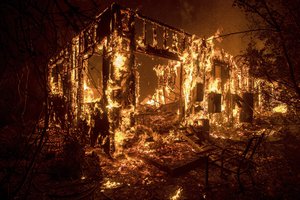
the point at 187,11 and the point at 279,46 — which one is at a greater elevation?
the point at 187,11

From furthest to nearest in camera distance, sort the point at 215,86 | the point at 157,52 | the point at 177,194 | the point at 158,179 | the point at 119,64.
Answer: the point at 215,86 → the point at 157,52 → the point at 119,64 → the point at 158,179 → the point at 177,194

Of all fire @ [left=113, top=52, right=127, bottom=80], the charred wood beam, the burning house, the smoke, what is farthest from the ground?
the smoke

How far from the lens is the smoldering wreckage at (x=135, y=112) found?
5.86m

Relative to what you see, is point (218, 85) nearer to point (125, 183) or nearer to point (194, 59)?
point (194, 59)

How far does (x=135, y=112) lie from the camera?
8812 millimetres

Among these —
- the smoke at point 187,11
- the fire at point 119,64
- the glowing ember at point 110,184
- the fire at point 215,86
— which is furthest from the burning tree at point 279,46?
the smoke at point 187,11

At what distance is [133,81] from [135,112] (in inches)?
64.1

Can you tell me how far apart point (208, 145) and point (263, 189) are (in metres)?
3.02

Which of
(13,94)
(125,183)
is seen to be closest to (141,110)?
(13,94)

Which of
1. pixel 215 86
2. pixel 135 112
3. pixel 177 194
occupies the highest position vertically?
pixel 215 86

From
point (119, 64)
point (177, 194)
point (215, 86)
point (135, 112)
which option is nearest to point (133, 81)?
point (119, 64)

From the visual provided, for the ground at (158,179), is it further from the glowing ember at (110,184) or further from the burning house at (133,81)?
the burning house at (133,81)

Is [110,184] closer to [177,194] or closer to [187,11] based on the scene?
[177,194]

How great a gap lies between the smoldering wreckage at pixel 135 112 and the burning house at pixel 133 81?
0.12 ft
